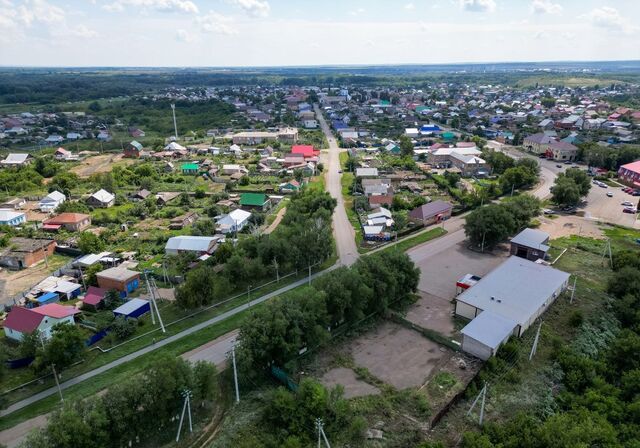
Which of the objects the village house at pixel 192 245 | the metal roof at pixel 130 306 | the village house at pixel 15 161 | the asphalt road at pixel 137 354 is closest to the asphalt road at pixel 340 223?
the asphalt road at pixel 137 354

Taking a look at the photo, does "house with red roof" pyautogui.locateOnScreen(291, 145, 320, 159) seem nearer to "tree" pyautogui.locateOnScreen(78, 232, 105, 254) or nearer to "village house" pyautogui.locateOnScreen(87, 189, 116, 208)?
"village house" pyautogui.locateOnScreen(87, 189, 116, 208)

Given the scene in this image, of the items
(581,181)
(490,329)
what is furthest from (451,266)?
(581,181)

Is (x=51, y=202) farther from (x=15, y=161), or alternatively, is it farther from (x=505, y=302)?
(x=505, y=302)

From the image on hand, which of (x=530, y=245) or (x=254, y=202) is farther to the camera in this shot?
(x=254, y=202)

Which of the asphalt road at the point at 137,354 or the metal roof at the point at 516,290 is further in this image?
the metal roof at the point at 516,290

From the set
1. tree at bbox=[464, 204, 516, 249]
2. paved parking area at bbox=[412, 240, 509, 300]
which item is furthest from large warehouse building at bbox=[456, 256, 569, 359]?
tree at bbox=[464, 204, 516, 249]

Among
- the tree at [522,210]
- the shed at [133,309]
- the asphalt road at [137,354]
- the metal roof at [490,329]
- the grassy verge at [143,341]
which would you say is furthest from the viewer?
the tree at [522,210]

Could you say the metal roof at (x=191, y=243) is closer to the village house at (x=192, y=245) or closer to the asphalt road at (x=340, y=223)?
the village house at (x=192, y=245)

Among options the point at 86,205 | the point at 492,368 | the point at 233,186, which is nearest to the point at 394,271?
the point at 492,368
